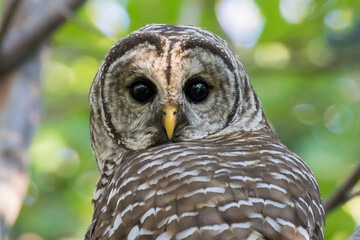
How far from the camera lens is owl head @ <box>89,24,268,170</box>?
9.91ft

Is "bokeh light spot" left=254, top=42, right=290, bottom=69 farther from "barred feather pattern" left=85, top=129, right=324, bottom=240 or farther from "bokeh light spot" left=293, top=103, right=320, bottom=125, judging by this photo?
"barred feather pattern" left=85, top=129, right=324, bottom=240

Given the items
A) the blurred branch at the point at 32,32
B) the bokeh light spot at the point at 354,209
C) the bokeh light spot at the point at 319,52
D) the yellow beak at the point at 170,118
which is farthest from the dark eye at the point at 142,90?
the bokeh light spot at the point at 319,52

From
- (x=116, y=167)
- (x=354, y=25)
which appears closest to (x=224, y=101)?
(x=116, y=167)

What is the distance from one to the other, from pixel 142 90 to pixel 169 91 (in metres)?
0.18

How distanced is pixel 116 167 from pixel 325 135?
2.74 meters

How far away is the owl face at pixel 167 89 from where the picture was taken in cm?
302

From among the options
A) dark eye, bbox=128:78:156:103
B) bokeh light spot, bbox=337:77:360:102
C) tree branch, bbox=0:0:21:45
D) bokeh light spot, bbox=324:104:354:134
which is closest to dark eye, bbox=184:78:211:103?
dark eye, bbox=128:78:156:103

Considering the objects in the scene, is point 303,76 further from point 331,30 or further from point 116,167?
point 116,167

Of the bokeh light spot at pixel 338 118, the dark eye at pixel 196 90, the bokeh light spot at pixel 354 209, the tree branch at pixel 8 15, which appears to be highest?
the tree branch at pixel 8 15

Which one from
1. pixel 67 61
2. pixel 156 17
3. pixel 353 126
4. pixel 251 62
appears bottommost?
pixel 353 126

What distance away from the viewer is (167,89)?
298cm

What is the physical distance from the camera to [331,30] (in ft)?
19.3

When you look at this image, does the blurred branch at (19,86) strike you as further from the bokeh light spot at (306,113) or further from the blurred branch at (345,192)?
the bokeh light spot at (306,113)

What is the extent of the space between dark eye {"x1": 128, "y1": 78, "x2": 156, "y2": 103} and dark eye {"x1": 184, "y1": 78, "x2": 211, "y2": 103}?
16 centimetres
